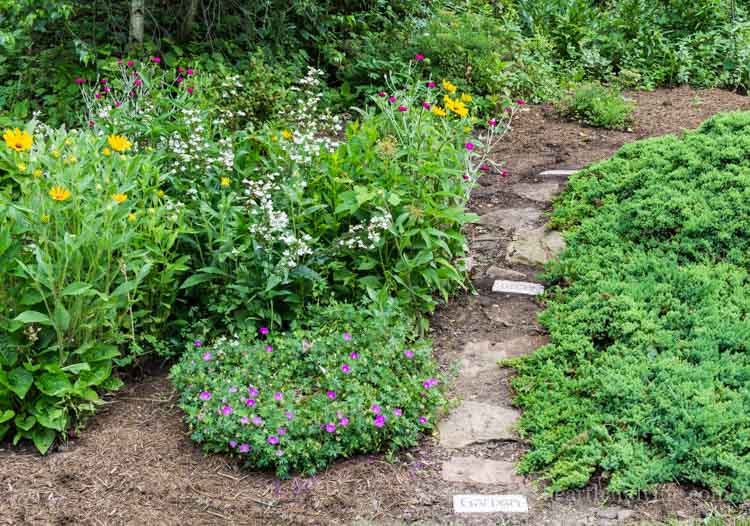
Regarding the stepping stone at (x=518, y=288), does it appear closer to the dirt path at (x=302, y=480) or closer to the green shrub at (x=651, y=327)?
the green shrub at (x=651, y=327)

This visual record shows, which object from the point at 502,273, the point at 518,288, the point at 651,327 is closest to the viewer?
the point at 651,327

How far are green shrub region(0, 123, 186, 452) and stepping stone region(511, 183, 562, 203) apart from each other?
2701 millimetres

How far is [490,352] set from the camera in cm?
414

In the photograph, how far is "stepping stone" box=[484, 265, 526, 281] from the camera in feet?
15.6

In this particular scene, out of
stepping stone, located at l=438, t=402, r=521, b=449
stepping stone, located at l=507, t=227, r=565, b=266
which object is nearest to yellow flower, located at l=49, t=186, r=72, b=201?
stepping stone, located at l=438, t=402, r=521, b=449

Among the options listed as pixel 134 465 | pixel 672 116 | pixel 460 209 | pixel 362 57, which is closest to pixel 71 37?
pixel 362 57

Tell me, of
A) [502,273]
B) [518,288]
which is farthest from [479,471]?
[502,273]

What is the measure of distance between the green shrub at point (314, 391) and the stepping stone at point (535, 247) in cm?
124

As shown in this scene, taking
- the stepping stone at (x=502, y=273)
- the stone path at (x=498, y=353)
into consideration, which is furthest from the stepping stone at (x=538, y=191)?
the stepping stone at (x=502, y=273)

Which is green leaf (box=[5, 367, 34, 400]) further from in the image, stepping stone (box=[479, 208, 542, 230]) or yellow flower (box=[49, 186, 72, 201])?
stepping stone (box=[479, 208, 542, 230])

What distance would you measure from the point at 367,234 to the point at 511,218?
59.4 inches

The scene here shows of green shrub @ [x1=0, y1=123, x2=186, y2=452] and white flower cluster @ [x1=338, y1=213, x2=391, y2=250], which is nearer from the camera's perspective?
green shrub @ [x1=0, y1=123, x2=186, y2=452]

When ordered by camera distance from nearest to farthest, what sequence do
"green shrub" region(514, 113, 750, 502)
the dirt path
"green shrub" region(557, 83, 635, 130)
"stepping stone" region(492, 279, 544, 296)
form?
the dirt path, "green shrub" region(514, 113, 750, 502), "stepping stone" region(492, 279, 544, 296), "green shrub" region(557, 83, 635, 130)

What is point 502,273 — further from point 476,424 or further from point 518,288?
point 476,424
